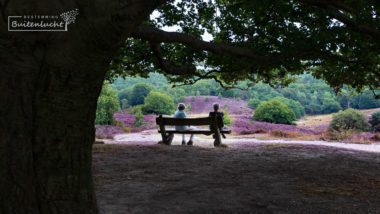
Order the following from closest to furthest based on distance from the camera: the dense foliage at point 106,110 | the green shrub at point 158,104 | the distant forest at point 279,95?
the dense foliage at point 106,110
the green shrub at point 158,104
the distant forest at point 279,95

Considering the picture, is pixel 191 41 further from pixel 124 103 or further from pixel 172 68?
pixel 124 103

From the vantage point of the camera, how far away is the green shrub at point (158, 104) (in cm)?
3731

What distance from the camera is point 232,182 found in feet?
21.7

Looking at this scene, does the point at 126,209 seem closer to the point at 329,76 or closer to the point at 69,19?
the point at 69,19

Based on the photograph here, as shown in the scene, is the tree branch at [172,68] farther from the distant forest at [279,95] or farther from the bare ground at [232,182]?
the distant forest at [279,95]

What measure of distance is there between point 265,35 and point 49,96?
268 inches

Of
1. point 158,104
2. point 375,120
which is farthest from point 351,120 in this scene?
point 158,104

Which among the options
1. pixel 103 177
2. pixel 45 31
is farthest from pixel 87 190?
pixel 103 177

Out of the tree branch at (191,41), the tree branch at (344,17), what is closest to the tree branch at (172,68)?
the tree branch at (191,41)

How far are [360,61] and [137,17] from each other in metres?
7.92

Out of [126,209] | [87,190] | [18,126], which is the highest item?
[18,126]

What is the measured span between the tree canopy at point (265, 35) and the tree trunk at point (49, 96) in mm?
3920

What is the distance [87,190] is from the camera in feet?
11.5

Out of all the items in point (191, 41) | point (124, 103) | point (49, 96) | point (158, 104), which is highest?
point (191, 41)
